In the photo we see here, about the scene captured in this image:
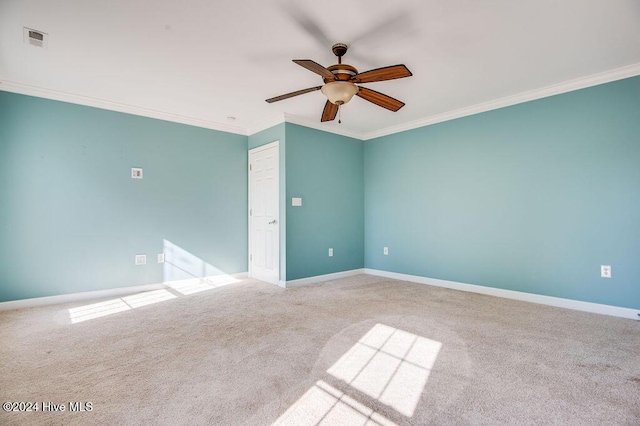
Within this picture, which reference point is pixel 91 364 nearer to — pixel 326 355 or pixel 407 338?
pixel 326 355

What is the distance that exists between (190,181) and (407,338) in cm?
361

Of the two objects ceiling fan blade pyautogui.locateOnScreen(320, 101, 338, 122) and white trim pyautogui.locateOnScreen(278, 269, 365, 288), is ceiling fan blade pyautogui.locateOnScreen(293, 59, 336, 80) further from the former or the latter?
white trim pyautogui.locateOnScreen(278, 269, 365, 288)

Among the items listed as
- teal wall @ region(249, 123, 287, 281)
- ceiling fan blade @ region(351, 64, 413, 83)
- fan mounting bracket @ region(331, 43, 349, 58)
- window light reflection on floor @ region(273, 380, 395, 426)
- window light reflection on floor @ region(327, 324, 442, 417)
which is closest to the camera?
window light reflection on floor @ region(273, 380, 395, 426)

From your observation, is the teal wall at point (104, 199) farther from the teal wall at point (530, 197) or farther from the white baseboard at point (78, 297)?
the teal wall at point (530, 197)

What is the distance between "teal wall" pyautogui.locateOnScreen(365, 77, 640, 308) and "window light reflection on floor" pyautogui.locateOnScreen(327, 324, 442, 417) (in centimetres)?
202

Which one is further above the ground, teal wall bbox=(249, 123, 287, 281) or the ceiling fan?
the ceiling fan

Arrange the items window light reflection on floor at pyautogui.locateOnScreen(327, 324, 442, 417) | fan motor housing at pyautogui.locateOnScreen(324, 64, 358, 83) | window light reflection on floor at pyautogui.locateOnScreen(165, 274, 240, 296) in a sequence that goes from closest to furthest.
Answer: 1. window light reflection on floor at pyautogui.locateOnScreen(327, 324, 442, 417)
2. fan motor housing at pyautogui.locateOnScreen(324, 64, 358, 83)
3. window light reflection on floor at pyautogui.locateOnScreen(165, 274, 240, 296)

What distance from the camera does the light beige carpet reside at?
1.52 m

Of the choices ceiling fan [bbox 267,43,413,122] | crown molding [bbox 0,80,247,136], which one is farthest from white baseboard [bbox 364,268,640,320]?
crown molding [bbox 0,80,247,136]

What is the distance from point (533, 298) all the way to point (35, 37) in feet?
17.8

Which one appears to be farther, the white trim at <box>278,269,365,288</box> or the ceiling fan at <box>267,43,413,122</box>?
the white trim at <box>278,269,365,288</box>

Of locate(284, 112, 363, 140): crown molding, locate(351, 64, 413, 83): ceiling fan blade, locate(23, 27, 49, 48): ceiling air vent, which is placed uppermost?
locate(23, 27, 49, 48): ceiling air vent

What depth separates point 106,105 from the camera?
12.3 ft

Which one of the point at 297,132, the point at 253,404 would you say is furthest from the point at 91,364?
the point at 297,132
